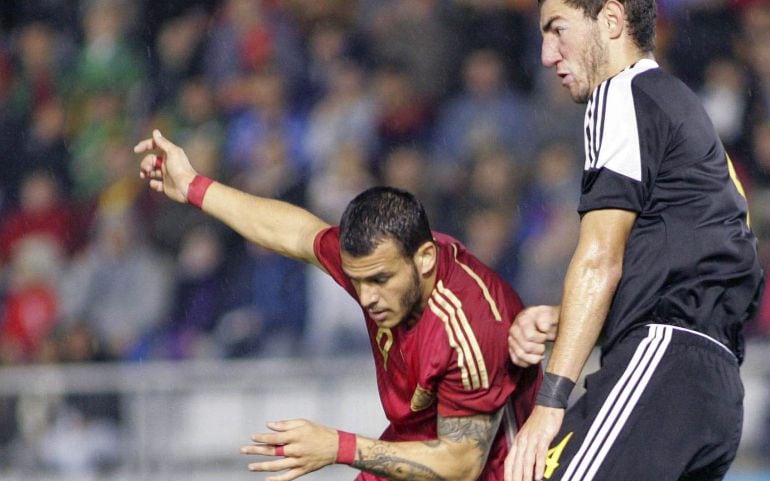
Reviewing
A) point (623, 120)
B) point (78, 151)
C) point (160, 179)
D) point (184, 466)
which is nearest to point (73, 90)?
point (78, 151)

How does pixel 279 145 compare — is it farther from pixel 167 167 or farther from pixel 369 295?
pixel 369 295

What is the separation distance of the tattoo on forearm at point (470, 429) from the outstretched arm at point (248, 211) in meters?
1.00

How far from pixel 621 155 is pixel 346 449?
4.38ft

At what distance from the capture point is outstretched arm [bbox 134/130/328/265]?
18.3ft

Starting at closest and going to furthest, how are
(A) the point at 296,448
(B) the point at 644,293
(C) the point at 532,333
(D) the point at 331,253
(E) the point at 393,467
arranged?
(B) the point at 644,293 < (A) the point at 296,448 < (C) the point at 532,333 < (E) the point at 393,467 < (D) the point at 331,253

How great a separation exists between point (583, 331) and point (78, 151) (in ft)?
26.2

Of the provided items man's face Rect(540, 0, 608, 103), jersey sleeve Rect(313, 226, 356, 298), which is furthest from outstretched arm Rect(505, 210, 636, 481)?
jersey sleeve Rect(313, 226, 356, 298)

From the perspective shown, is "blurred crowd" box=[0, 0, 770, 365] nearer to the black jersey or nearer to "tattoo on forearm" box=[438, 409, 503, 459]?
"tattoo on forearm" box=[438, 409, 503, 459]

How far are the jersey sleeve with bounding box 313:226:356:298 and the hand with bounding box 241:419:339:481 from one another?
86 centimetres

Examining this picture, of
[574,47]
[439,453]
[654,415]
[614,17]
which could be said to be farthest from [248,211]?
[654,415]

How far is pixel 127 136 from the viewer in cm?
1141

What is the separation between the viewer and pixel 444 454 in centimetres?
484

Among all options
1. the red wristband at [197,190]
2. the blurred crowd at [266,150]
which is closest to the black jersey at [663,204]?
the red wristband at [197,190]

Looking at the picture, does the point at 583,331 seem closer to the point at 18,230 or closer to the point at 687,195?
the point at 687,195
